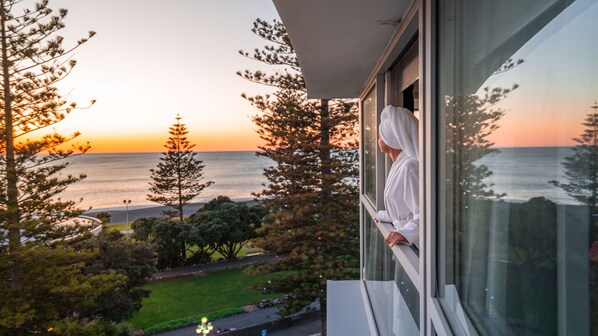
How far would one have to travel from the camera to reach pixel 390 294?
2158 mm

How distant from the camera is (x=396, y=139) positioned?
5.90 feet

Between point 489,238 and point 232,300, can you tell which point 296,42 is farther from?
point 232,300

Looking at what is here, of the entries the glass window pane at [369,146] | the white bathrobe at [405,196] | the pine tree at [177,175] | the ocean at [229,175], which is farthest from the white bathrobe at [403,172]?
the pine tree at [177,175]

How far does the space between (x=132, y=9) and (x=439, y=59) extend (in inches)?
453

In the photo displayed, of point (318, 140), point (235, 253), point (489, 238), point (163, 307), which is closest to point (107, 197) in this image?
point (235, 253)

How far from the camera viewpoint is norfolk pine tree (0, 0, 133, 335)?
7.06 metres

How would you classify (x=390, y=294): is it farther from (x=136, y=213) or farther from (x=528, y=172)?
(x=136, y=213)

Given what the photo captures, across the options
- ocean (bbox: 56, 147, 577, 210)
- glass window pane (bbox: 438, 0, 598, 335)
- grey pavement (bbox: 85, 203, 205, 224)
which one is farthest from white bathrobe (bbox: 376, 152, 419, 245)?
grey pavement (bbox: 85, 203, 205, 224)

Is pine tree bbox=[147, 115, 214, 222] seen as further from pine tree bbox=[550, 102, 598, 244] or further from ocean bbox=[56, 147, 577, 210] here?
pine tree bbox=[550, 102, 598, 244]

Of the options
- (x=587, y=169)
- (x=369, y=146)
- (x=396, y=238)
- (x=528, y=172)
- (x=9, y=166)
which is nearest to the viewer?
(x=587, y=169)

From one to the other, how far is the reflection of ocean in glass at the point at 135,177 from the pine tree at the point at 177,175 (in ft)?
28.2

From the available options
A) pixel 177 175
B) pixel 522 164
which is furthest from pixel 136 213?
pixel 522 164

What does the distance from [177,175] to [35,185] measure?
10.6 meters

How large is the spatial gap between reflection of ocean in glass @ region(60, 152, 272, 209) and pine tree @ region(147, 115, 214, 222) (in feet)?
28.2
